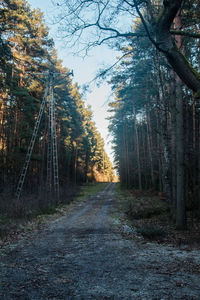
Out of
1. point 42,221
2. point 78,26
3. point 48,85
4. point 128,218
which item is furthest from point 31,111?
point 78,26

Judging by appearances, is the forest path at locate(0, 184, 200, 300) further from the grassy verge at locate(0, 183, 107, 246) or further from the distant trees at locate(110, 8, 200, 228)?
the distant trees at locate(110, 8, 200, 228)

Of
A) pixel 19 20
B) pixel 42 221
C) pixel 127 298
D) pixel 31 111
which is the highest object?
pixel 19 20

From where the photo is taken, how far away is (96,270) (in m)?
4.45

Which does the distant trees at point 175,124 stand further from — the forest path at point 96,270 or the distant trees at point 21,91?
the distant trees at point 21,91

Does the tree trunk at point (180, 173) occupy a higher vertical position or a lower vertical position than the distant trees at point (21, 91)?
lower

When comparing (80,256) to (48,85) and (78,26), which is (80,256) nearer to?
(78,26)

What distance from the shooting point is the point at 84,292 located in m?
3.43

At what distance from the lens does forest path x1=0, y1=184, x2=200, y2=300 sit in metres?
3.41

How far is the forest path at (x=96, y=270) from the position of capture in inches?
134

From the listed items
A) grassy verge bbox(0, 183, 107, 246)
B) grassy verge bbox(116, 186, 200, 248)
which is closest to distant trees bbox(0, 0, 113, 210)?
grassy verge bbox(0, 183, 107, 246)

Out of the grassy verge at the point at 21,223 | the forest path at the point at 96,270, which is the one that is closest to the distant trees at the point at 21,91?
the grassy verge at the point at 21,223

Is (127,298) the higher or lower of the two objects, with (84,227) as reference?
higher

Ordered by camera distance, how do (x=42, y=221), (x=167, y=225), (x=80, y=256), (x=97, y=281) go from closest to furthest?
(x=97, y=281) → (x=80, y=256) → (x=167, y=225) → (x=42, y=221)

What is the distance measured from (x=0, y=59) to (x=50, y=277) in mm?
10650
